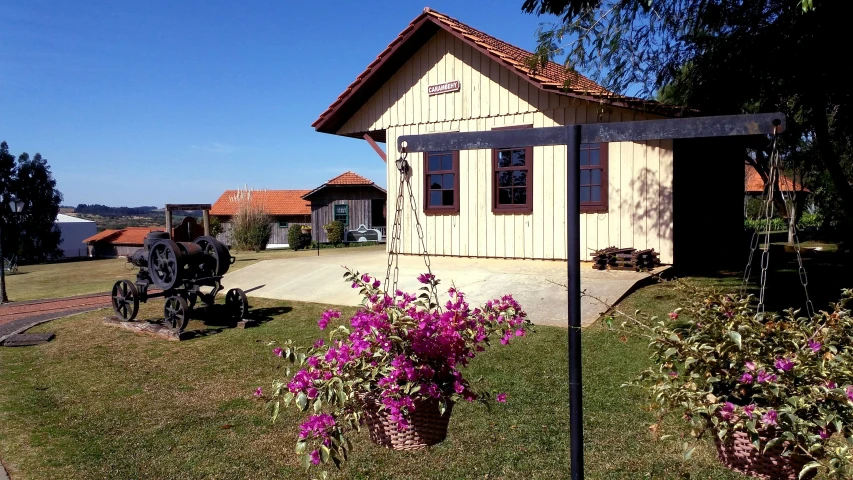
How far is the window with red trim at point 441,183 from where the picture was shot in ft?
44.9

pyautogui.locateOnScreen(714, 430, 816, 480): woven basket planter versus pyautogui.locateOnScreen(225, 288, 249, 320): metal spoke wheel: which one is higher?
pyautogui.locateOnScreen(714, 430, 816, 480): woven basket planter

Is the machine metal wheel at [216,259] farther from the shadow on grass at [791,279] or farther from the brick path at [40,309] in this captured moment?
the shadow on grass at [791,279]

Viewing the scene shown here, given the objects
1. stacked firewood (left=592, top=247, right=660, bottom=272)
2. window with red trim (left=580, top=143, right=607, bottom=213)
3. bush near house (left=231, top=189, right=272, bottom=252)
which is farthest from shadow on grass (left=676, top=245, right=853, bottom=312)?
bush near house (left=231, top=189, right=272, bottom=252)

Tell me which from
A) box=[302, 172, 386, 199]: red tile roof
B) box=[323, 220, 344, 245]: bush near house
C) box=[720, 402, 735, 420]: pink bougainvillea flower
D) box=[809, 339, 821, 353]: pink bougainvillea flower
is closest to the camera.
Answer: box=[720, 402, 735, 420]: pink bougainvillea flower

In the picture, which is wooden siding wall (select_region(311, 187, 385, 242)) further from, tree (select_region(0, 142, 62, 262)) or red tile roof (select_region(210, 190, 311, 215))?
tree (select_region(0, 142, 62, 262))

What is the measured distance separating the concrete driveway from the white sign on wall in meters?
3.85

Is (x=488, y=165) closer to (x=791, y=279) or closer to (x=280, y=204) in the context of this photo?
(x=791, y=279)

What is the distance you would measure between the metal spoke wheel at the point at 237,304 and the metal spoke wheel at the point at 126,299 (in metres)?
1.48

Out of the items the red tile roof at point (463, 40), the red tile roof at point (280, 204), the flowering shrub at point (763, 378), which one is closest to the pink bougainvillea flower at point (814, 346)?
the flowering shrub at point (763, 378)

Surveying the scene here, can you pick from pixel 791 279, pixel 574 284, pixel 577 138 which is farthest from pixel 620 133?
pixel 791 279

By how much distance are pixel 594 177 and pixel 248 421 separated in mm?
8749

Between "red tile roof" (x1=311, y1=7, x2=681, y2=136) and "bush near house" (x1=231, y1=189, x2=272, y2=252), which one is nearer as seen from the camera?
"red tile roof" (x1=311, y1=7, x2=681, y2=136)

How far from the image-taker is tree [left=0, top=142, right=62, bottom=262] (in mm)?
41000

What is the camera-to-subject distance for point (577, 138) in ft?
9.06
